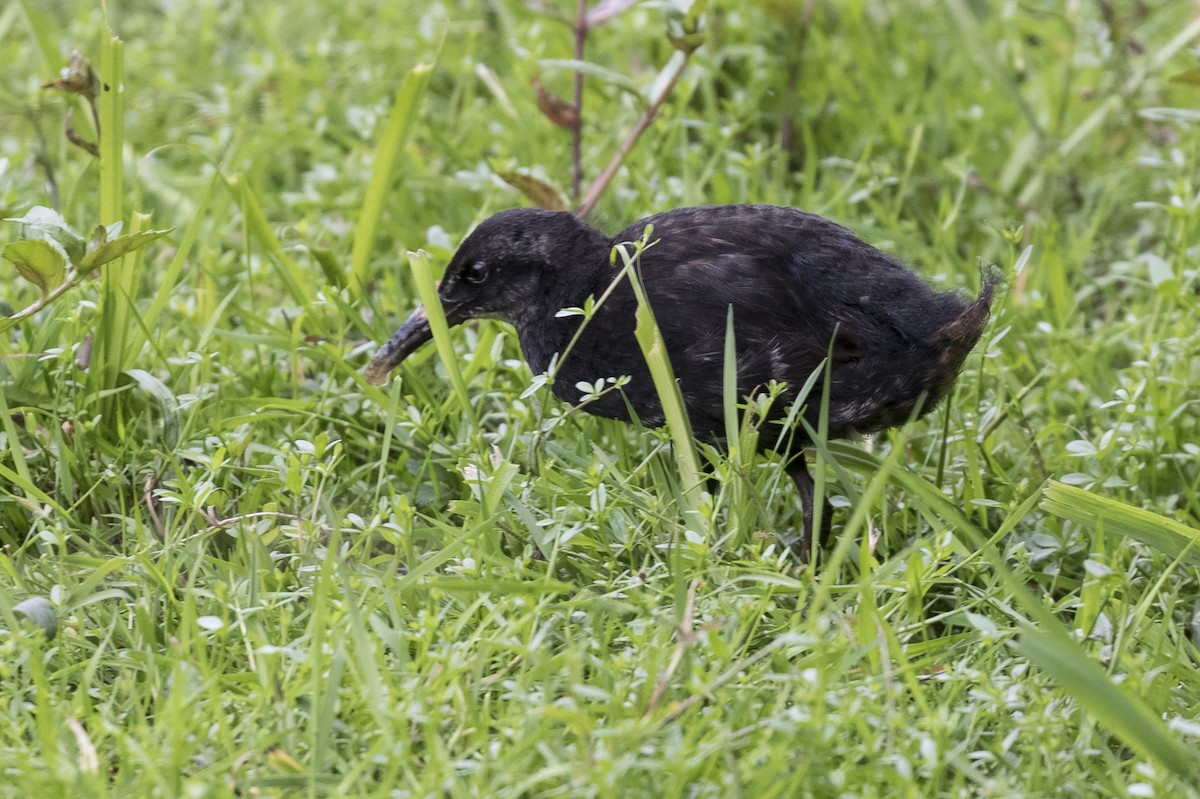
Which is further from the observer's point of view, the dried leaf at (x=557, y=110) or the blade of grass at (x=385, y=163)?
the dried leaf at (x=557, y=110)

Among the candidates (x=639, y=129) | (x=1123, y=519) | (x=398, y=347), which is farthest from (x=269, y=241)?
(x=1123, y=519)

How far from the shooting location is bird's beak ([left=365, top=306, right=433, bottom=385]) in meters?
3.76

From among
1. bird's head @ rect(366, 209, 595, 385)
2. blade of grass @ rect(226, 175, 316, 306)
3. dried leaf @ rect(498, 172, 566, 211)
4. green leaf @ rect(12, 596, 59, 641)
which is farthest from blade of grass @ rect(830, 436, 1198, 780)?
blade of grass @ rect(226, 175, 316, 306)

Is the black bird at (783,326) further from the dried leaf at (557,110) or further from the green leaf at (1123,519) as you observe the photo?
the dried leaf at (557,110)

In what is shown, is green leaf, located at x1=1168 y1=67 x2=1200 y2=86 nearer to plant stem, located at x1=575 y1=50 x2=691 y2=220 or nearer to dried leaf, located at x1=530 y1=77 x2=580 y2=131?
plant stem, located at x1=575 y1=50 x2=691 y2=220

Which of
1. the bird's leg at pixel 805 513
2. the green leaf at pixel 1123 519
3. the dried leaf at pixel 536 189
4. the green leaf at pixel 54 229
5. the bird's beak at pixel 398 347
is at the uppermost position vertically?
the green leaf at pixel 54 229

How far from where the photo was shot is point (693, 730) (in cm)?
246

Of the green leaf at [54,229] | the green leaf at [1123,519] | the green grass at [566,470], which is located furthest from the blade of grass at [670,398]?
the green leaf at [54,229]

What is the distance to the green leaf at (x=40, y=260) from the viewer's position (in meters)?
3.06

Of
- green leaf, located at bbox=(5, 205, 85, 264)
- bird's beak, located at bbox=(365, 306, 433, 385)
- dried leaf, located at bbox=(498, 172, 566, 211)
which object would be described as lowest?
bird's beak, located at bbox=(365, 306, 433, 385)

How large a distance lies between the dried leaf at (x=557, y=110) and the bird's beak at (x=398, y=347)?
Answer: 1.13 m

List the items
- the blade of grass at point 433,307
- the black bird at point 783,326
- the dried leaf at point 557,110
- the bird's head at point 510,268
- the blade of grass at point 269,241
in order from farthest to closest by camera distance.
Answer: the dried leaf at point 557,110, the blade of grass at point 269,241, the bird's head at point 510,268, the blade of grass at point 433,307, the black bird at point 783,326

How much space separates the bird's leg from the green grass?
0.08 meters

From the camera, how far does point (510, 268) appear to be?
376 cm
